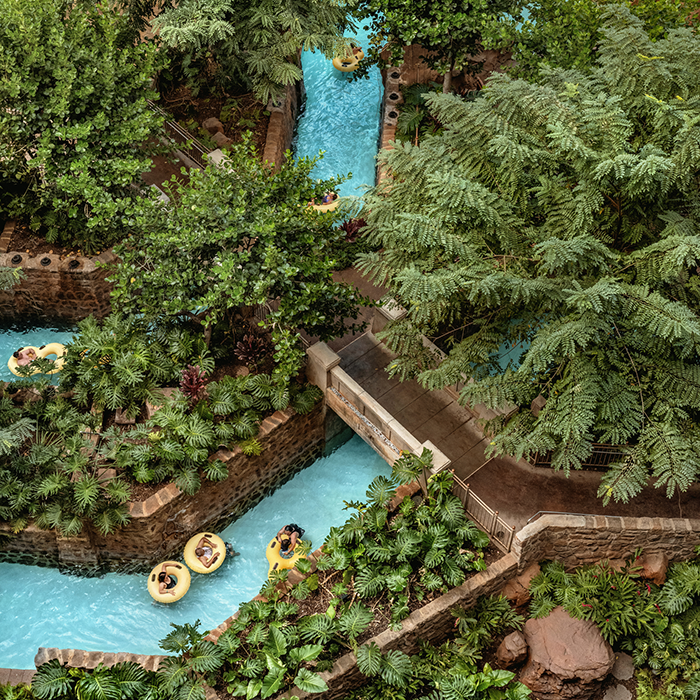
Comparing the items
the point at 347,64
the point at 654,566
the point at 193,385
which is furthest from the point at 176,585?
the point at 347,64

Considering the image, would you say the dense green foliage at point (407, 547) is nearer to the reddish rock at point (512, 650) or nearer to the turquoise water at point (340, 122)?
the reddish rock at point (512, 650)

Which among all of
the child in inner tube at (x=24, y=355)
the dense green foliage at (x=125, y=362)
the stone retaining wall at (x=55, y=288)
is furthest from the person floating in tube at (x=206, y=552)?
the stone retaining wall at (x=55, y=288)

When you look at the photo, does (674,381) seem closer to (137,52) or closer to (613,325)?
(613,325)

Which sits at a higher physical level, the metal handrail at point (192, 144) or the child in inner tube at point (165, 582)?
the metal handrail at point (192, 144)

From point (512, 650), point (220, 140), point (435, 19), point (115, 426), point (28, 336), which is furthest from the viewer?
point (220, 140)

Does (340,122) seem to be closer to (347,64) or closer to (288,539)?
(347,64)

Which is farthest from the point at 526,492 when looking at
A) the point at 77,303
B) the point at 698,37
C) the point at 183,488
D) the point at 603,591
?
the point at 77,303

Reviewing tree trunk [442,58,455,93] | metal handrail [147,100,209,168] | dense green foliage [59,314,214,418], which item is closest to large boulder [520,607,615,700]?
dense green foliage [59,314,214,418]
